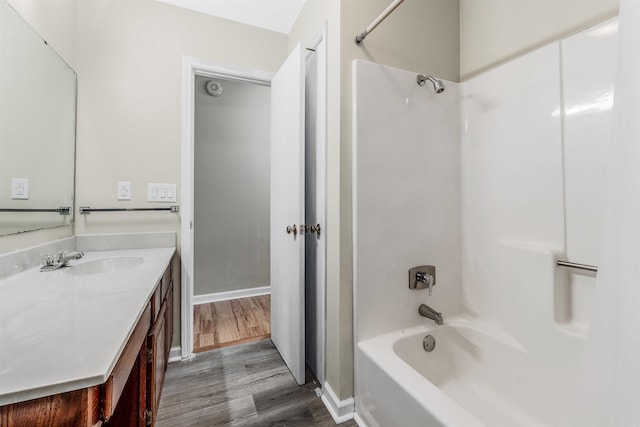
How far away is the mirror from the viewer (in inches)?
43.6

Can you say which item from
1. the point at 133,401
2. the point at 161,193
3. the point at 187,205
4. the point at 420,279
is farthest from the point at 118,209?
the point at 420,279

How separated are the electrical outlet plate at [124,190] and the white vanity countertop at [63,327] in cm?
73

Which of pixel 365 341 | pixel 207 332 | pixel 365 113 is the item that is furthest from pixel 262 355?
pixel 365 113

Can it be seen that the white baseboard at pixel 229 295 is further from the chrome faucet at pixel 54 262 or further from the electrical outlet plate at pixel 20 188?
the electrical outlet plate at pixel 20 188

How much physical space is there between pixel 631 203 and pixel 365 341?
1.12 m

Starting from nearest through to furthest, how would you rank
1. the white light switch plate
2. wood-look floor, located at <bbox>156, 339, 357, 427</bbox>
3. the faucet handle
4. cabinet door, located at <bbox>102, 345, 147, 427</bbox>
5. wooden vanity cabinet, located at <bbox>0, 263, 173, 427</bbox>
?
wooden vanity cabinet, located at <bbox>0, 263, 173, 427</bbox> → cabinet door, located at <bbox>102, 345, 147, 427</bbox> → wood-look floor, located at <bbox>156, 339, 357, 427</bbox> → the faucet handle → the white light switch plate

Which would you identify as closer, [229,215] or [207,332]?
[207,332]

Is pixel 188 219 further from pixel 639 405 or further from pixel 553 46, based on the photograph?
pixel 553 46

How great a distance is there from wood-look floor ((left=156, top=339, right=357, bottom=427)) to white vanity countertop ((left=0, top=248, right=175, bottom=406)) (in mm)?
820

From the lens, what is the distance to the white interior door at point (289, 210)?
1.58 meters

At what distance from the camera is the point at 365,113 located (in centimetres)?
138

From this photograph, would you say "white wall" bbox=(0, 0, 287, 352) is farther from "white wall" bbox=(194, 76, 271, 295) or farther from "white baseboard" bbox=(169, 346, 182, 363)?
"white wall" bbox=(194, 76, 271, 295)

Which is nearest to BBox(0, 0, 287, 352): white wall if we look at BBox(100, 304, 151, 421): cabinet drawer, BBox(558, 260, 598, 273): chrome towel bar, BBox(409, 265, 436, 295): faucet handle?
BBox(100, 304, 151, 421): cabinet drawer

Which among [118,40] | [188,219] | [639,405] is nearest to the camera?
[639,405]
